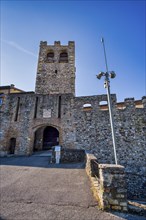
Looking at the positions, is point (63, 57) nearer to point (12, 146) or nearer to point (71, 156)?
point (12, 146)

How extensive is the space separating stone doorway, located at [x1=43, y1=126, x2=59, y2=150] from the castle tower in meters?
4.95

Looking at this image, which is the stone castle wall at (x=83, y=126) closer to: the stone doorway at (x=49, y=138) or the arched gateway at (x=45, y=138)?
the arched gateway at (x=45, y=138)

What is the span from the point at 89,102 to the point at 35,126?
5.58 meters

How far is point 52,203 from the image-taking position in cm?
329

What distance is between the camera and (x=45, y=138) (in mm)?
14289

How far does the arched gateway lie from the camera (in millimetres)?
13586

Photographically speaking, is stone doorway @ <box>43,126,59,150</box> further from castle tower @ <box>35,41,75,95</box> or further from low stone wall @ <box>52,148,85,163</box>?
low stone wall @ <box>52,148,85,163</box>

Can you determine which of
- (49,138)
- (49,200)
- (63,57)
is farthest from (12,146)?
(63,57)

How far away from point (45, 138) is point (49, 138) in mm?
449

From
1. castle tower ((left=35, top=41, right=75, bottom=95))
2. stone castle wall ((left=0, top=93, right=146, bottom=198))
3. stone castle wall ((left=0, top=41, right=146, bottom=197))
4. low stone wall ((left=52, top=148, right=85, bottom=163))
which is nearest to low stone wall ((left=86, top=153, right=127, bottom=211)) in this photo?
low stone wall ((left=52, top=148, right=85, bottom=163))

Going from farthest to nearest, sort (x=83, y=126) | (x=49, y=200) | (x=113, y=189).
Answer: (x=83, y=126) < (x=49, y=200) < (x=113, y=189)

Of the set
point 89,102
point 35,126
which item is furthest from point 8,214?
point 89,102

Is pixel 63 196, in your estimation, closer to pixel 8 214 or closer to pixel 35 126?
pixel 8 214

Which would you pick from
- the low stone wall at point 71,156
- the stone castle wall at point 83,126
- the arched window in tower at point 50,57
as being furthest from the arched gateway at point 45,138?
the arched window in tower at point 50,57
